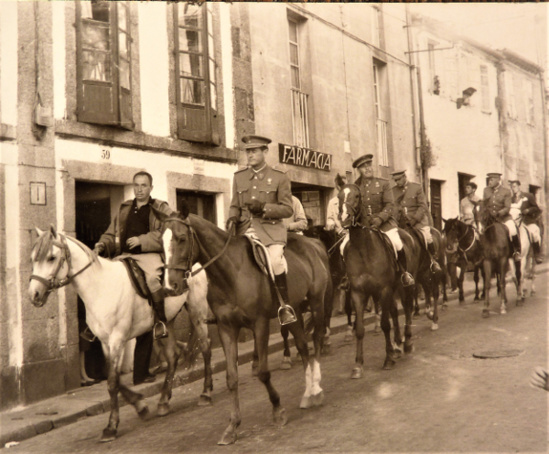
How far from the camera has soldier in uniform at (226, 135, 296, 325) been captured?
705 centimetres

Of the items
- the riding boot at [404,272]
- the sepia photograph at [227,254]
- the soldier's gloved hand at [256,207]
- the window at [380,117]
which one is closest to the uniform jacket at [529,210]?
the sepia photograph at [227,254]

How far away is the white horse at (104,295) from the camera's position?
264 inches

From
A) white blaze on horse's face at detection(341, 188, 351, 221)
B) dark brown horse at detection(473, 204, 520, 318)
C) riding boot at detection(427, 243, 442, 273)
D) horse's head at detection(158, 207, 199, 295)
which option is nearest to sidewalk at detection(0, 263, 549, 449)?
horse's head at detection(158, 207, 199, 295)

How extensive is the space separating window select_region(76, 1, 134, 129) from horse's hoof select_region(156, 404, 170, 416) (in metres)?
4.13

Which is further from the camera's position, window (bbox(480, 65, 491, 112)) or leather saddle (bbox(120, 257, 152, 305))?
window (bbox(480, 65, 491, 112))

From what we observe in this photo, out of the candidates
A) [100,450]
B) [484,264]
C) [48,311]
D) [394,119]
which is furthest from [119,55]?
[394,119]

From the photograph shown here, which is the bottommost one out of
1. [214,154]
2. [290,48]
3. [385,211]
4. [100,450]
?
[100,450]

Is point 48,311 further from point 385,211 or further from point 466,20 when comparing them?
point 466,20

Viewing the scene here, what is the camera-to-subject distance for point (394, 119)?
19000mm

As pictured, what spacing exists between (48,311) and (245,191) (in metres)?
3.19

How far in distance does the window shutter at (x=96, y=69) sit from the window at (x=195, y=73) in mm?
1626

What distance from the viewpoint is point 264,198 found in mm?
7266

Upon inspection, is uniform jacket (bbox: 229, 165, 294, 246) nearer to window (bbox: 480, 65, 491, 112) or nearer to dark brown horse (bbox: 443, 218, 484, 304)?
dark brown horse (bbox: 443, 218, 484, 304)

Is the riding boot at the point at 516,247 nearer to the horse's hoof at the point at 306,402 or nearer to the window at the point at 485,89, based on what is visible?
the horse's hoof at the point at 306,402
